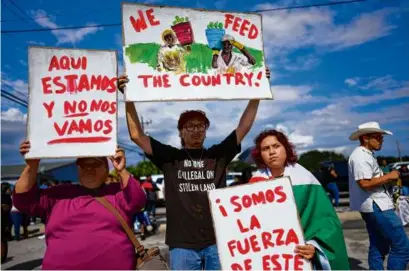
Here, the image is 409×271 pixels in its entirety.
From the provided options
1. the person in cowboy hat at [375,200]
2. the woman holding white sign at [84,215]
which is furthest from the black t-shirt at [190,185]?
the person in cowboy hat at [375,200]

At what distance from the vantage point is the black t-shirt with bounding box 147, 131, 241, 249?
2.53 metres

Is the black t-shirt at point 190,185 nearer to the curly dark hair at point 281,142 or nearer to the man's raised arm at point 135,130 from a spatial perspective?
the man's raised arm at point 135,130

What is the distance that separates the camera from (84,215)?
7.43ft

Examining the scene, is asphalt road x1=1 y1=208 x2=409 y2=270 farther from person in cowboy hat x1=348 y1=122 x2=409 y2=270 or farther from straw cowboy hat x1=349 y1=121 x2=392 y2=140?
straw cowboy hat x1=349 y1=121 x2=392 y2=140

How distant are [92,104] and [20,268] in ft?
19.8

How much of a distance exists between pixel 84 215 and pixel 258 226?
1099mm

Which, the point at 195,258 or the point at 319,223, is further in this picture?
the point at 195,258

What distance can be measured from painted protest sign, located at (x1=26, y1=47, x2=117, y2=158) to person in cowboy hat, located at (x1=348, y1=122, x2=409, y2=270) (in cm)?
278

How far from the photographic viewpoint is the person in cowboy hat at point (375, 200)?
3.71 metres

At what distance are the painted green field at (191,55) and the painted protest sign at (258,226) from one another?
1.04 metres

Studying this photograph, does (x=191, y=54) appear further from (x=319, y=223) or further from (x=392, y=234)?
(x=392, y=234)

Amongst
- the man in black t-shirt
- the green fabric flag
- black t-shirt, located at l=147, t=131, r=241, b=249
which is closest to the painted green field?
the man in black t-shirt

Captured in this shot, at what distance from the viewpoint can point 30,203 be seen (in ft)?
7.52

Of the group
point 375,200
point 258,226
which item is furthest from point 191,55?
point 375,200
